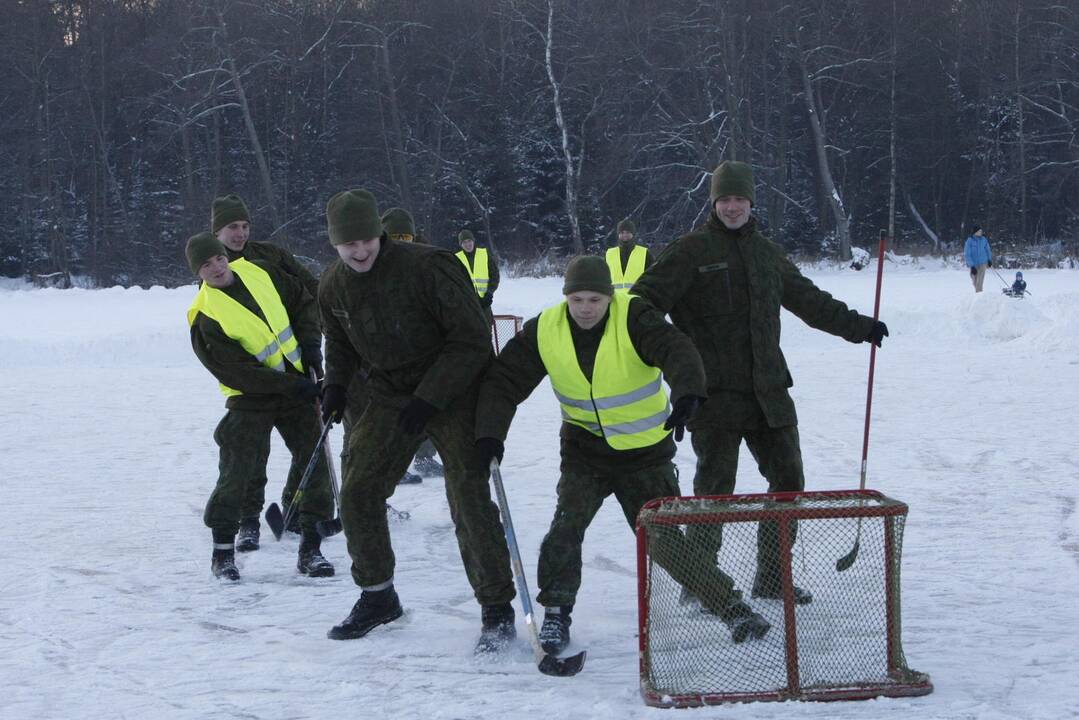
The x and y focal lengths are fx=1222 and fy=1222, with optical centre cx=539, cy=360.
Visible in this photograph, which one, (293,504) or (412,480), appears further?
(412,480)

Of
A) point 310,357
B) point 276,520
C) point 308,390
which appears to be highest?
point 310,357

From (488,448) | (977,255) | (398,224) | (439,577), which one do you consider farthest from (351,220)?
(977,255)

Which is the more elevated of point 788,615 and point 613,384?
point 613,384

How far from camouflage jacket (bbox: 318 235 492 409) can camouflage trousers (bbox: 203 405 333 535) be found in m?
1.43

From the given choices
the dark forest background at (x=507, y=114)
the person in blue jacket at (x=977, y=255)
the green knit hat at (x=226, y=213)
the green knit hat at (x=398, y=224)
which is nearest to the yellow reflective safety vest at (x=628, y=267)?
the green knit hat at (x=398, y=224)

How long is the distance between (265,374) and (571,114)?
30.5 meters

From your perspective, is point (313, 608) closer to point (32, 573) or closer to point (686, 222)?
point (32, 573)

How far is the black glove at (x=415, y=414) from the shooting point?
14.7ft

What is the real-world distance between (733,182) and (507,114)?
32.8 meters

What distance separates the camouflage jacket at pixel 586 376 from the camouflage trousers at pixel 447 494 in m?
0.18

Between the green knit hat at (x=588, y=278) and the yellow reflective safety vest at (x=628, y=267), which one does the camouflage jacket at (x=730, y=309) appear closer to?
the green knit hat at (x=588, y=278)

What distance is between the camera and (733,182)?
4.92m

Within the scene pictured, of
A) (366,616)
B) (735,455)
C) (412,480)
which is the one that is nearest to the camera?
(366,616)

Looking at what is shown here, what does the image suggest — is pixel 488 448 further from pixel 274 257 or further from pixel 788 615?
pixel 274 257
